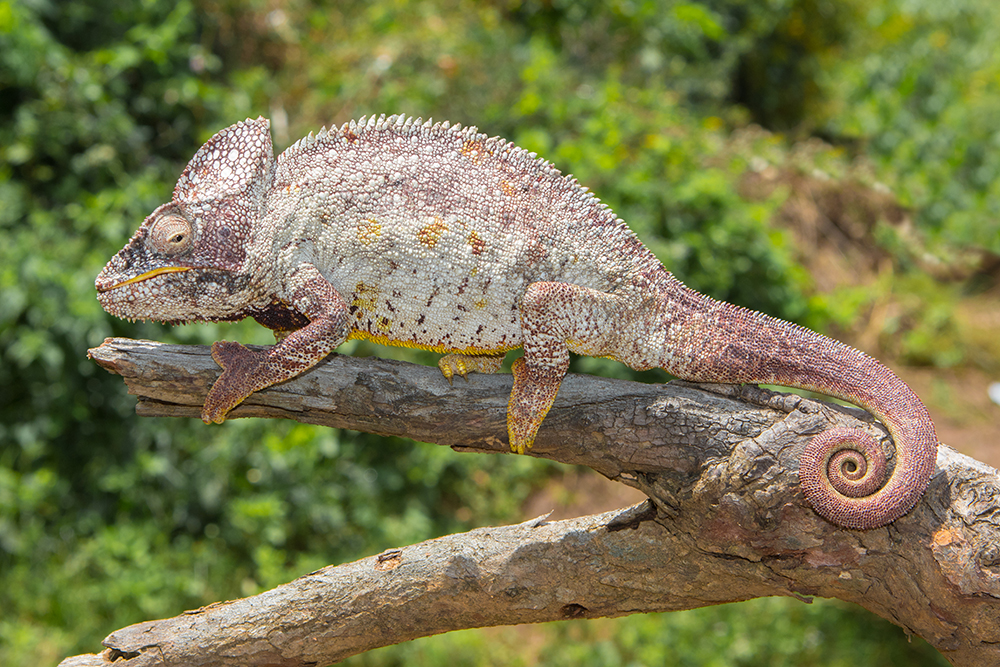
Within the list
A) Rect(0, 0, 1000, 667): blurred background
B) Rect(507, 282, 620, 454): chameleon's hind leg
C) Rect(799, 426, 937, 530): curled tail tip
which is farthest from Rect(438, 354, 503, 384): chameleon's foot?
Rect(0, 0, 1000, 667): blurred background

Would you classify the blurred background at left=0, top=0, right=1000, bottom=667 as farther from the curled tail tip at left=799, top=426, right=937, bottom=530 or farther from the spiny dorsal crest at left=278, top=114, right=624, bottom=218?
A: the curled tail tip at left=799, top=426, right=937, bottom=530

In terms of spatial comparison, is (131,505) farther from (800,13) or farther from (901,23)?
(901,23)

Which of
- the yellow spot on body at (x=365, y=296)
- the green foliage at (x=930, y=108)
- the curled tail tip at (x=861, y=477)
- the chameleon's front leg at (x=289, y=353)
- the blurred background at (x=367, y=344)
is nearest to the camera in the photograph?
the curled tail tip at (x=861, y=477)

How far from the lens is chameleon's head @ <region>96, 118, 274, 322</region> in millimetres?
2115

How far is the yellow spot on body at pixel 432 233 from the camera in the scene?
2145mm

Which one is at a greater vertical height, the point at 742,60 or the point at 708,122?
the point at 742,60

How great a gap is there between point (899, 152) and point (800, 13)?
6.21 ft

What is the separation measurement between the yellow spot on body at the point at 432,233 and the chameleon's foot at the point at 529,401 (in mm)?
392

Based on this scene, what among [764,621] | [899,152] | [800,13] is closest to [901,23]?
[800,13]

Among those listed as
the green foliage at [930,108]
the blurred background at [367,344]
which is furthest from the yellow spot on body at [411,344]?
the green foliage at [930,108]

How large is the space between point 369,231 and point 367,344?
99.4 inches

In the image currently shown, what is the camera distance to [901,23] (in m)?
9.55

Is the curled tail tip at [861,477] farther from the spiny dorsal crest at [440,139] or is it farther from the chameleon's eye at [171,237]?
the chameleon's eye at [171,237]

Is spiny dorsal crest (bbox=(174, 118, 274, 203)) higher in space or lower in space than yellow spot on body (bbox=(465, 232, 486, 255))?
lower
